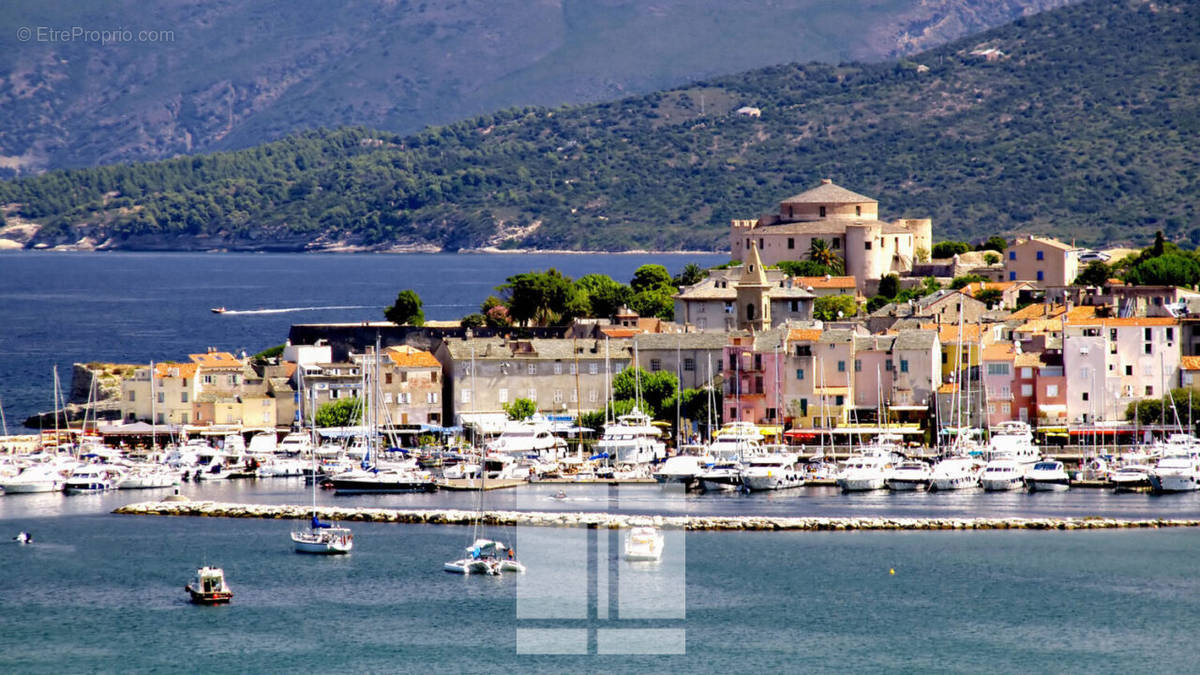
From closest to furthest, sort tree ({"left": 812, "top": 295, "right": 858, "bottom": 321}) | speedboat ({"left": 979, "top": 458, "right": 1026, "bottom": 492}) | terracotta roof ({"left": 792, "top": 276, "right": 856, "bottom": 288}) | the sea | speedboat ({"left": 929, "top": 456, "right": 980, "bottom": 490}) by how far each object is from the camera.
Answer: the sea < speedboat ({"left": 979, "top": 458, "right": 1026, "bottom": 492}) < speedboat ({"left": 929, "top": 456, "right": 980, "bottom": 490}) < tree ({"left": 812, "top": 295, "right": 858, "bottom": 321}) < terracotta roof ({"left": 792, "top": 276, "right": 856, "bottom": 288})

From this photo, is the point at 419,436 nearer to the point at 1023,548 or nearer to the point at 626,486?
the point at 626,486

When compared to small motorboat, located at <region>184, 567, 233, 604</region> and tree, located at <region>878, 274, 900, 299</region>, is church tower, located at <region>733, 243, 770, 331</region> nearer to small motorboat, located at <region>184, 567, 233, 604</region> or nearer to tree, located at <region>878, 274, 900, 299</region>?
tree, located at <region>878, 274, 900, 299</region>

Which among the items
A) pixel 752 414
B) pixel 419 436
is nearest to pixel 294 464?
pixel 419 436

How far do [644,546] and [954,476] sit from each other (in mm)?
16859

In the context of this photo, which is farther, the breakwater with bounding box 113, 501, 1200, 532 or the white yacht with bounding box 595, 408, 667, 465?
the white yacht with bounding box 595, 408, 667, 465

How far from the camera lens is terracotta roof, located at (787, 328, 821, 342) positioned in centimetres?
7744

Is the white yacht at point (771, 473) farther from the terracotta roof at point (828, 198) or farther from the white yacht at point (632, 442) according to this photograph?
the terracotta roof at point (828, 198)

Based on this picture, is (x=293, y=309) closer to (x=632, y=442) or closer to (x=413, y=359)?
(x=413, y=359)

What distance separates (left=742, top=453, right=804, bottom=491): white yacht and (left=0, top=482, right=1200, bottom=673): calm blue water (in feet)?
29.9

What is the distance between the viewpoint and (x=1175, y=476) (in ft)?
220

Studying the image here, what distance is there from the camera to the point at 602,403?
7862cm

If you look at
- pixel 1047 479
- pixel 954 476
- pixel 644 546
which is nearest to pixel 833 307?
pixel 954 476

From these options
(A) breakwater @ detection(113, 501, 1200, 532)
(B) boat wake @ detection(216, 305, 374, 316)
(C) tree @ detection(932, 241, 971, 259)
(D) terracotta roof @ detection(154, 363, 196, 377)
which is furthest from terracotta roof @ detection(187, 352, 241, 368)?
(B) boat wake @ detection(216, 305, 374, 316)
